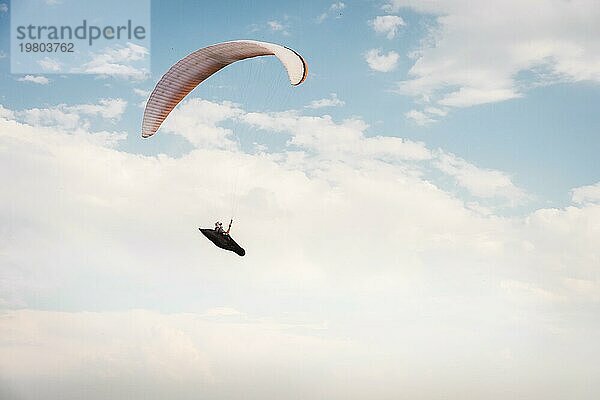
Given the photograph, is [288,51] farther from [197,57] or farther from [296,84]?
[197,57]

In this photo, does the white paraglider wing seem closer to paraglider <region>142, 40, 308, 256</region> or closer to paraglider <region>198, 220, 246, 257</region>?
paraglider <region>142, 40, 308, 256</region>

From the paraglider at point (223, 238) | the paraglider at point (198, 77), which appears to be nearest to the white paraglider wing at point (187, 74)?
the paraglider at point (198, 77)

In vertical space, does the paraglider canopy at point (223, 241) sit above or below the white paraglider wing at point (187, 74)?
below

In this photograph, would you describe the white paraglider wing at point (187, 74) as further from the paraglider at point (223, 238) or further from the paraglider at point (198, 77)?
the paraglider at point (223, 238)

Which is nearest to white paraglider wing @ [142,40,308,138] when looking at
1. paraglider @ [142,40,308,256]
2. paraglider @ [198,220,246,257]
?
paraglider @ [142,40,308,256]

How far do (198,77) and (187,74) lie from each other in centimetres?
60

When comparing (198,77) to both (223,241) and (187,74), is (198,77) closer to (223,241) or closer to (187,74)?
(187,74)

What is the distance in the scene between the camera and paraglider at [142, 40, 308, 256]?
3416 centimetres

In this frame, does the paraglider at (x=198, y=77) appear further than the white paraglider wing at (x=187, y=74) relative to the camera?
No

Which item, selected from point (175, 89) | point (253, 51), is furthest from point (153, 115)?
point (253, 51)

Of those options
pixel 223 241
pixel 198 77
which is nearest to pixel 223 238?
pixel 223 241

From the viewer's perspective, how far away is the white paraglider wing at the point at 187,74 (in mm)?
34938

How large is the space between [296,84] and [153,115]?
6.75 meters

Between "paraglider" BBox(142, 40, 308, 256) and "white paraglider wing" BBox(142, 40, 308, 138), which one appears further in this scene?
"white paraglider wing" BBox(142, 40, 308, 138)
